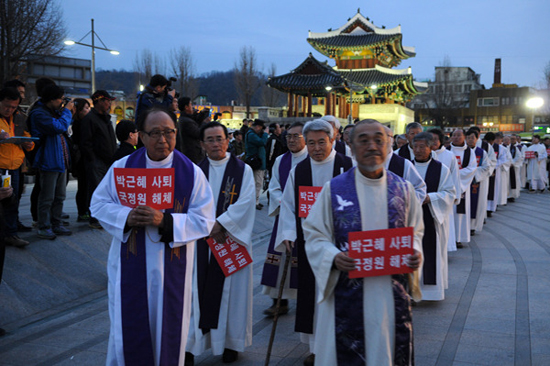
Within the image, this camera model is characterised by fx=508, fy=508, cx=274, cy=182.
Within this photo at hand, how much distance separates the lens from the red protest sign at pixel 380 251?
2.79m

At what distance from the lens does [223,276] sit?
4355mm

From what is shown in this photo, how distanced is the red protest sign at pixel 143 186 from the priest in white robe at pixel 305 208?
4.79 ft

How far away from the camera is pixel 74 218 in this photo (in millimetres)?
8000

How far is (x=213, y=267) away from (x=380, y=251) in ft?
6.40

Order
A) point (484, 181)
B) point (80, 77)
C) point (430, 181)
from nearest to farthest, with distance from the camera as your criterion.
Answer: point (430, 181) < point (484, 181) < point (80, 77)

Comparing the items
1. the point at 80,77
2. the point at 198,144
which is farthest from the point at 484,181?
the point at 80,77

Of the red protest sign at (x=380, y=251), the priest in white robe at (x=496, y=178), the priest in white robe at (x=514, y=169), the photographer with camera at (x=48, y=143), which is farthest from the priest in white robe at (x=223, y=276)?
the priest in white robe at (x=514, y=169)

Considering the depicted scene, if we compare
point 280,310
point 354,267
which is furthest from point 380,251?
point 280,310

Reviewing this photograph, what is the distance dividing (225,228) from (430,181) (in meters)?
2.94

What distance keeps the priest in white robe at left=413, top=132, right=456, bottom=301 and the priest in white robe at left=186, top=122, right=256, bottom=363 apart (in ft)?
7.49

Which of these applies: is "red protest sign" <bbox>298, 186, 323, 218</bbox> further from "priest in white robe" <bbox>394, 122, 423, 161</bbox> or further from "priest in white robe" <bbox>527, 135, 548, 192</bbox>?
"priest in white robe" <bbox>527, 135, 548, 192</bbox>

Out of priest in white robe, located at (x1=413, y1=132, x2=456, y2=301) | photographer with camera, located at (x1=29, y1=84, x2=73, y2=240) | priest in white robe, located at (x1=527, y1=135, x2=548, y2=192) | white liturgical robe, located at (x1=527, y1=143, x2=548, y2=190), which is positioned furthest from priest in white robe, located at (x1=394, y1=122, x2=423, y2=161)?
white liturgical robe, located at (x1=527, y1=143, x2=548, y2=190)

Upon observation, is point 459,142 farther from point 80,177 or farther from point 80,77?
point 80,77

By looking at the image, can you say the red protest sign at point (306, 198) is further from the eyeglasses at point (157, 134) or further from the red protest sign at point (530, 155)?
the red protest sign at point (530, 155)
